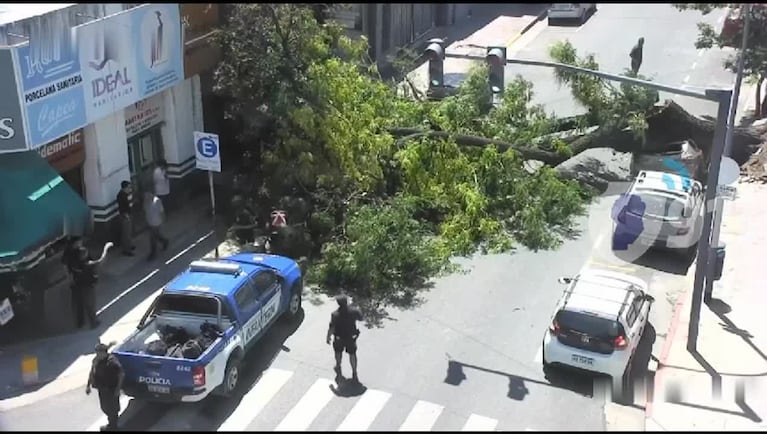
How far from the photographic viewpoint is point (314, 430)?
1353 cm

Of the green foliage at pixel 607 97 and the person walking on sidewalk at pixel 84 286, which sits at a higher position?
the green foliage at pixel 607 97

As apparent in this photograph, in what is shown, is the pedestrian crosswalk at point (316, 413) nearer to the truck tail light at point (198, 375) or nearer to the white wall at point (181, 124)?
the truck tail light at point (198, 375)

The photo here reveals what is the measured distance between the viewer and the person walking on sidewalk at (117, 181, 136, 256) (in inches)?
768

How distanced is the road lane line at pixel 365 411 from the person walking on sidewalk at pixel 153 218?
23.4 ft

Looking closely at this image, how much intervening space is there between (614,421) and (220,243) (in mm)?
10064

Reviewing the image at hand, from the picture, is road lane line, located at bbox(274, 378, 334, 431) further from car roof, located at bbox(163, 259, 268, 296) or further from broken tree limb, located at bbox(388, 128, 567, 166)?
broken tree limb, located at bbox(388, 128, 567, 166)

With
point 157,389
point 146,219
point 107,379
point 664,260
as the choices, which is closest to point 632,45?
point 664,260

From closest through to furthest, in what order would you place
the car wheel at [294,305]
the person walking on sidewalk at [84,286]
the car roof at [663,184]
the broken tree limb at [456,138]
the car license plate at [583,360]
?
the car license plate at [583,360]
the person walking on sidewalk at [84,286]
the car wheel at [294,305]
the car roof at [663,184]
the broken tree limb at [456,138]

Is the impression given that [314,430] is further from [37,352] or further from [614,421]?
[37,352]

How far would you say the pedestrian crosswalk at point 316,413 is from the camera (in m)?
13.7

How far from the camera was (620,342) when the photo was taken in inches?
569

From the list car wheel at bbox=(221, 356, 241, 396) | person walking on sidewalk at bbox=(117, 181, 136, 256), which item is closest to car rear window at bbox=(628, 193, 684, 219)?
car wheel at bbox=(221, 356, 241, 396)

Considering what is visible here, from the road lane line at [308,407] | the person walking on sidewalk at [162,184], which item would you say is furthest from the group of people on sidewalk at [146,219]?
the road lane line at [308,407]

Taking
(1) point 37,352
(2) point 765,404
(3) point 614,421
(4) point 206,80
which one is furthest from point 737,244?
(1) point 37,352
